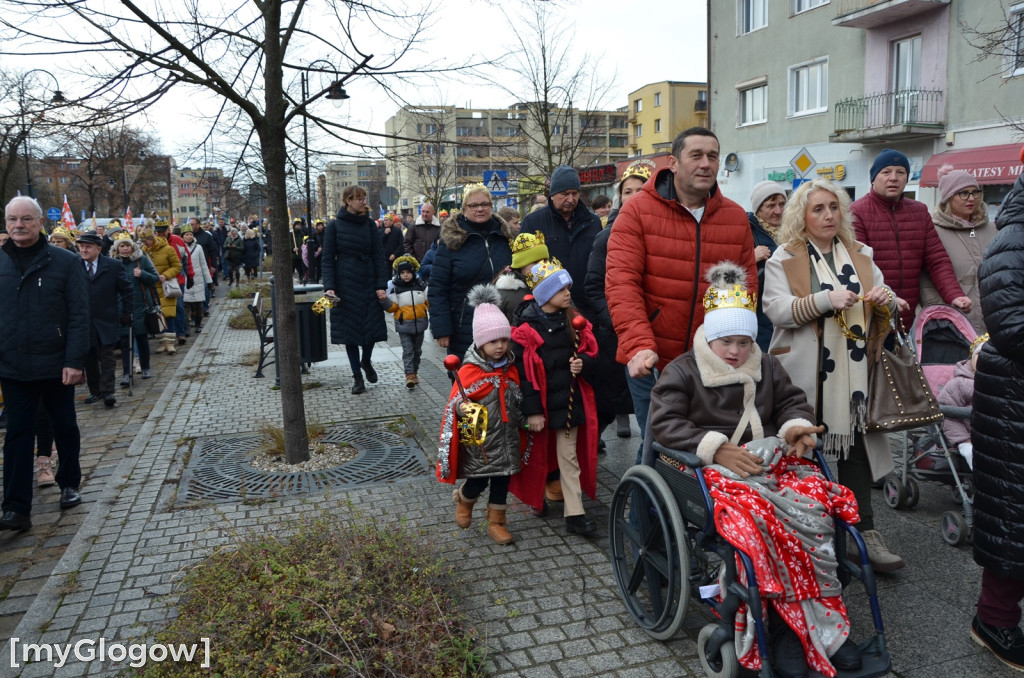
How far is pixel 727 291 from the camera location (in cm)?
342

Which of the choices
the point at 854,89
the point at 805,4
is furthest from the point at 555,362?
the point at 805,4

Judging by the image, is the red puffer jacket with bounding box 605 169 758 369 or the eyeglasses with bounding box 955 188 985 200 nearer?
the red puffer jacket with bounding box 605 169 758 369

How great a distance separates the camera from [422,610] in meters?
3.40

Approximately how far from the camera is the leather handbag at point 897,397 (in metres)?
3.89

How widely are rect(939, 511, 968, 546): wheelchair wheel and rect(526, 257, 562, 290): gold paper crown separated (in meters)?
2.65

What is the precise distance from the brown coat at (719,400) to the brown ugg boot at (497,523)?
1571 mm

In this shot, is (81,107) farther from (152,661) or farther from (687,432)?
(687,432)

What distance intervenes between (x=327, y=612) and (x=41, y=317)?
3.40 meters

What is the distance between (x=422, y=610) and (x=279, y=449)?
3616 millimetres

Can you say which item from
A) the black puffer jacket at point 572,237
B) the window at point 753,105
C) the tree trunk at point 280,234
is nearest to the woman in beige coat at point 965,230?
the black puffer jacket at point 572,237

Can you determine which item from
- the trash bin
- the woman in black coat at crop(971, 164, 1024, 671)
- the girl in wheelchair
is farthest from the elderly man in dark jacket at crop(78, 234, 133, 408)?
the woman in black coat at crop(971, 164, 1024, 671)

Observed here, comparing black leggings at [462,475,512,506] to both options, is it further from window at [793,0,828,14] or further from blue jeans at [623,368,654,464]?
window at [793,0,828,14]

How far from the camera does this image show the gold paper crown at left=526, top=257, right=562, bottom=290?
4.79 meters

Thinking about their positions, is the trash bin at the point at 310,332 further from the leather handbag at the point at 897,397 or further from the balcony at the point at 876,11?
the balcony at the point at 876,11
